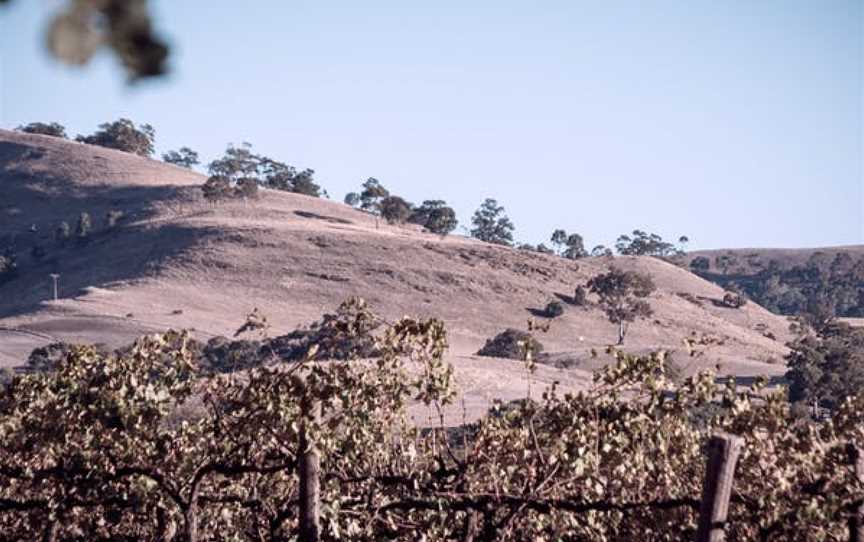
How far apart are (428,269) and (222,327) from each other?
19.3 meters

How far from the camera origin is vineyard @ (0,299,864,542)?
470 centimetres

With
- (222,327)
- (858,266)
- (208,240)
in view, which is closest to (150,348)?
(222,327)

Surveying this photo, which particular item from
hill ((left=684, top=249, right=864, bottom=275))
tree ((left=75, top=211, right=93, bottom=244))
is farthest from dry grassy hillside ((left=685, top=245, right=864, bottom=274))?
tree ((left=75, top=211, right=93, bottom=244))

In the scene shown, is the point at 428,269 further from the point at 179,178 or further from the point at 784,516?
the point at 784,516

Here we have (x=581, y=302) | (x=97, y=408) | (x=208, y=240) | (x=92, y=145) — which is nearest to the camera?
(x=97, y=408)

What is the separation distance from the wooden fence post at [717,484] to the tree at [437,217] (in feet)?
280

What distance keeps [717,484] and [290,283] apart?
206 ft

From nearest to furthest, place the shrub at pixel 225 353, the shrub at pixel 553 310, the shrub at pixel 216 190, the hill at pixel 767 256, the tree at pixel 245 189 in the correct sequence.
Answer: the shrub at pixel 225 353 → the shrub at pixel 553 310 → the shrub at pixel 216 190 → the tree at pixel 245 189 → the hill at pixel 767 256

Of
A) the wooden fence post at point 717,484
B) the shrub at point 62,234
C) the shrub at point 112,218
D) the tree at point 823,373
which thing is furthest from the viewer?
the shrub at point 112,218

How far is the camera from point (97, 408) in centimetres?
567

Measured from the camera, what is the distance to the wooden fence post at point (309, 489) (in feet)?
15.3

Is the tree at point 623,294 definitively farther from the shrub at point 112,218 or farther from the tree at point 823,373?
the shrub at point 112,218

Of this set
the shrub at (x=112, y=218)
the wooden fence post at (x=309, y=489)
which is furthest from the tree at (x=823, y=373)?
the shrub at (x=112, y=218)

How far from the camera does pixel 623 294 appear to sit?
65.6m
